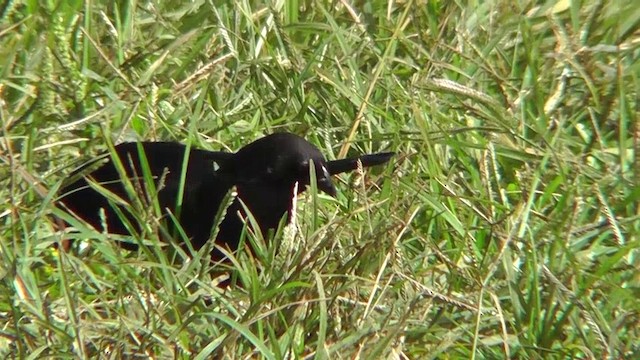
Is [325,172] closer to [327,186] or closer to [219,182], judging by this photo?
[327,186]

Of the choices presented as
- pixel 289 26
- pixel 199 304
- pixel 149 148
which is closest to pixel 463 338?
pixel 199 304

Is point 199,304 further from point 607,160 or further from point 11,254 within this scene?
point 607,160

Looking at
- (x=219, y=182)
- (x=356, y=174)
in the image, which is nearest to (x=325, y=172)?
(x=219, y=182)

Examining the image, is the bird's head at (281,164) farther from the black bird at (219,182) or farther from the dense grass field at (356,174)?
the dense grass field at (356,174)

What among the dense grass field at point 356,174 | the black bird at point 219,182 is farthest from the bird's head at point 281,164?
the dense grass field at point 356,174

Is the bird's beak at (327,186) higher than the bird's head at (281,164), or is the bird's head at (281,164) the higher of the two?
the bird's head at (281,164)

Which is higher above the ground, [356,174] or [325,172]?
[325,172]

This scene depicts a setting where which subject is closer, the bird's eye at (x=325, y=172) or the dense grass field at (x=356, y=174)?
the dense grass field at (x=356, y=174)
